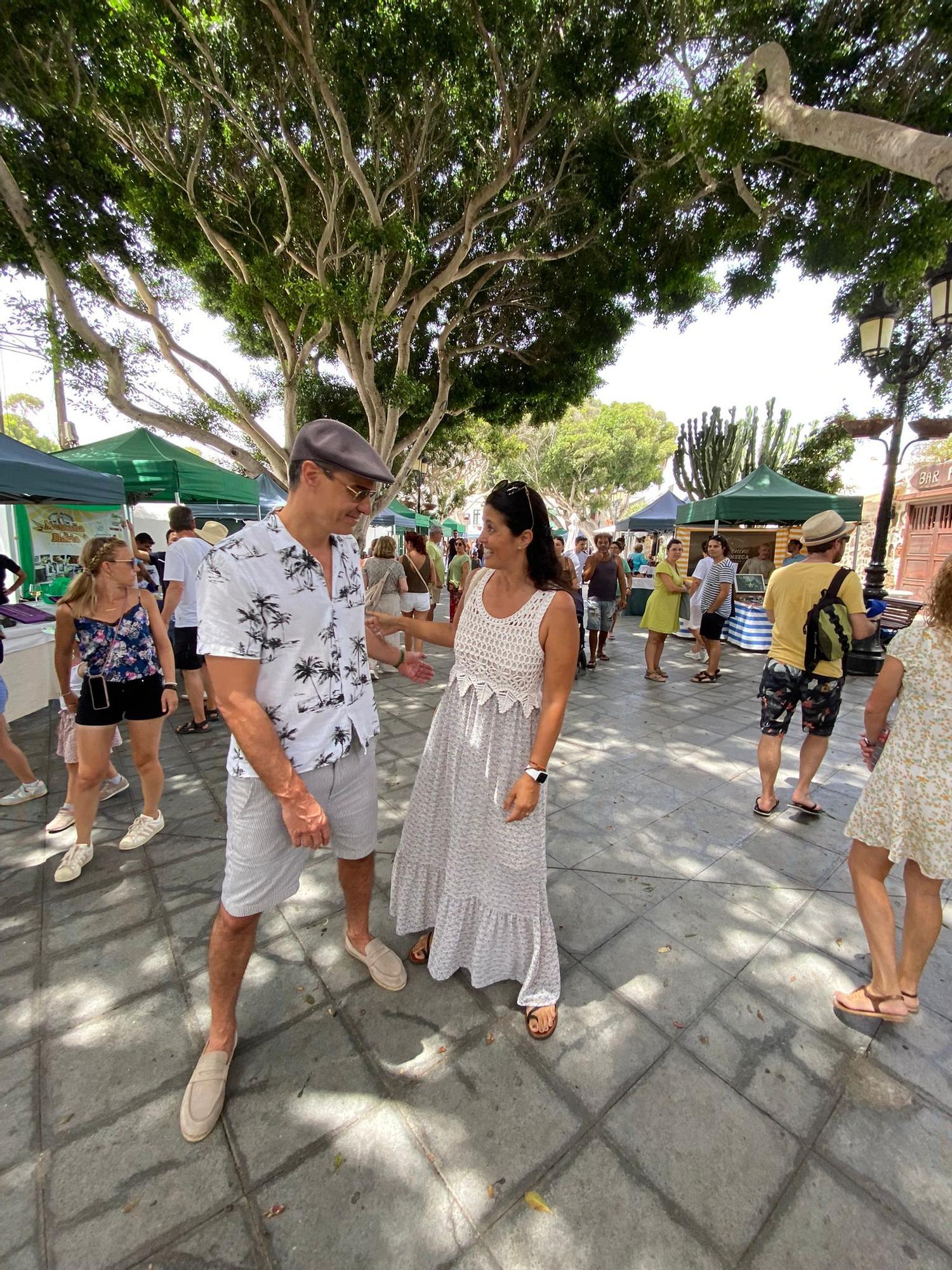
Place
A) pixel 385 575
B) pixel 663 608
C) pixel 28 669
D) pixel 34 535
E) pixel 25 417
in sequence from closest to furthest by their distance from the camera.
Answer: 1. pixel 28 669
2. pixel 385 575
3. pixel 663 608
4. pixel 34 535
5. pixel 25 417

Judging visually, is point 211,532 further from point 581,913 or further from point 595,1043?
point 595,1043

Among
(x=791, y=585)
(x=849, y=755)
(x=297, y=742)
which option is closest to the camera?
(x=297, y=742)

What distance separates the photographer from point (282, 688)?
1.55 metres

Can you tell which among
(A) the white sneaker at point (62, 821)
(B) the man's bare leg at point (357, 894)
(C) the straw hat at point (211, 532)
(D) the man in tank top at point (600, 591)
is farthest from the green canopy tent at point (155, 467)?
(B) the man's bare leg at point (357, 894)

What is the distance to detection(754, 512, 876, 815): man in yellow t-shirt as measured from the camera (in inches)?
122

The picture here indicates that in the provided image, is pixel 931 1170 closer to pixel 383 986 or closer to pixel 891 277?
pixel 383 986

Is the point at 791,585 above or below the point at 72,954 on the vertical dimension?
above

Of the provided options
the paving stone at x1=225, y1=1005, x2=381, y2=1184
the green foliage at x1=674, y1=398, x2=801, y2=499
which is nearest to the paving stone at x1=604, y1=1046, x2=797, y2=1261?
the paving stone at x1=225, y1=1005, x2=381, y2=1184

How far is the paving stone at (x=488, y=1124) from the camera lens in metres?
1.41

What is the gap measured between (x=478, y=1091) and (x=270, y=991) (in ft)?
2.88

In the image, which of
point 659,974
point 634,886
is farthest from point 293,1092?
point 634,886

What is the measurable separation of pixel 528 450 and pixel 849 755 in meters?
34.2

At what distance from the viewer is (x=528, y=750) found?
6.11 ft

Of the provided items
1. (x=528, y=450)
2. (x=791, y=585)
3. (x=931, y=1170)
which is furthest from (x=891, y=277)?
(x=528, y=450)
